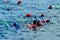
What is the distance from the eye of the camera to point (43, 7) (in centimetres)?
2092

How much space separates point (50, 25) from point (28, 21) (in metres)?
1.59

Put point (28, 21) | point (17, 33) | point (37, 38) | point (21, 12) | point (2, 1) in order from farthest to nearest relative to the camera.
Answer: point (2, 1) → point (21, 12) → point (28, 21) → point (17, 33) → point (37, 38)

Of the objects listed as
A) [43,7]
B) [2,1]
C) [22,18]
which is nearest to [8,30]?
[22,18]

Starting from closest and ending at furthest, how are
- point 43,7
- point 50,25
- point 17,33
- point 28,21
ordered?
point 17,33, point 50,25, point 28,21, point 43,7

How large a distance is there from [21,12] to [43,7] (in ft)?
9.68

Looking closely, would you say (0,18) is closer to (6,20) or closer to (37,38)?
(6,20)

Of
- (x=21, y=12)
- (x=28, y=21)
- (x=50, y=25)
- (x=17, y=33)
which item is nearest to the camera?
(x=17, y=33)

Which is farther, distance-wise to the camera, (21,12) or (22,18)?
(21,12)

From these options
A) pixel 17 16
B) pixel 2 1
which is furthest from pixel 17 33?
pixel 2 1

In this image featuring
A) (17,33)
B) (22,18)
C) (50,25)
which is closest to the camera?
(17,33)

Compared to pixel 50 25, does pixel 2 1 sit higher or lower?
higher

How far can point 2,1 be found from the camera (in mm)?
24547

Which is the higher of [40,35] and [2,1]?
[2,1]

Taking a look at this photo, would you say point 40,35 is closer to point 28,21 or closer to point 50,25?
point 50,25
